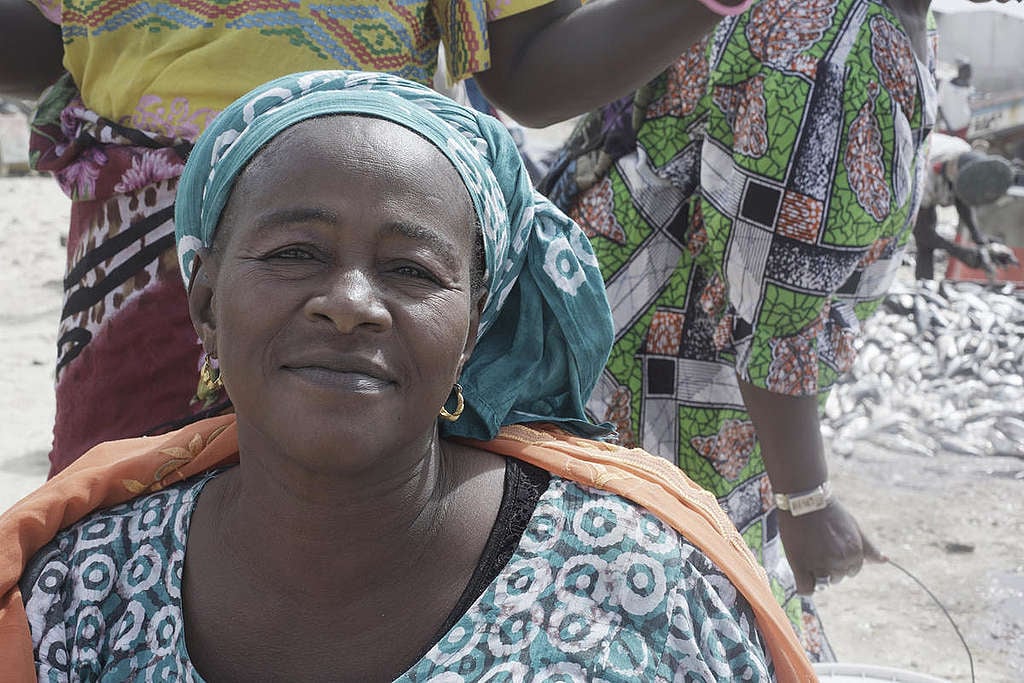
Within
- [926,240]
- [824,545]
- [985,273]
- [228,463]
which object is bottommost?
[985,273]

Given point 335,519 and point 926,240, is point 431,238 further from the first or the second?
point 926,240

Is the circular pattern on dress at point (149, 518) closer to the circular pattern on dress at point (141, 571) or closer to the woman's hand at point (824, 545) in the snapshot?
the circular pattern on dress at point (141, 571)

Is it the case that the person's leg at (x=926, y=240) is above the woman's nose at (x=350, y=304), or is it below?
below

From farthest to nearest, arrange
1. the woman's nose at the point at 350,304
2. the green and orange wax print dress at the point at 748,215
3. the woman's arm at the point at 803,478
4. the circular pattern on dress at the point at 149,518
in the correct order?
the woman's arm at the point at 803,478, the green and orange wax print dress at the point at 748,215, the circular pattern on dress at the point at 149,518, the woman's nose at the point at 350,304

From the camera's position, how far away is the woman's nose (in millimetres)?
1370

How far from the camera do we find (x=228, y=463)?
68.8 inches

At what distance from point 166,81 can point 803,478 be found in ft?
5.12

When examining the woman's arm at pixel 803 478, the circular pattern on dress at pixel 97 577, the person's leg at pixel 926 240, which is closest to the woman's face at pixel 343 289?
the circular pattern on dress at pixel 97 577

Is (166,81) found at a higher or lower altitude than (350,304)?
higher

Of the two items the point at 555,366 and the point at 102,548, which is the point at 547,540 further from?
the point at 102,548

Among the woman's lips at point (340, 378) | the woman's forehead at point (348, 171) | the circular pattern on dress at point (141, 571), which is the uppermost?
the woman's forehead at point (348, 171)

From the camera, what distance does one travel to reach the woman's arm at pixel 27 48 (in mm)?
2092

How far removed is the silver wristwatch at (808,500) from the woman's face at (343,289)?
133cm

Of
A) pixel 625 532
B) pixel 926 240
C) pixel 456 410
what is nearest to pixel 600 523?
pixel 625 532
